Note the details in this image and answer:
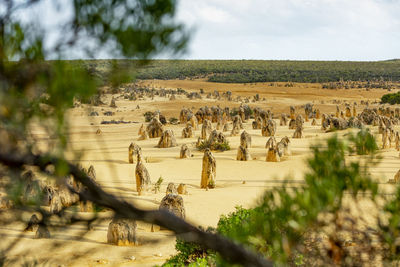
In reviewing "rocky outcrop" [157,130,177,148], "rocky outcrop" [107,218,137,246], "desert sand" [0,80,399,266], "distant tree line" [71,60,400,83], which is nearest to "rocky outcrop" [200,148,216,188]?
"desert sand" [0,80,399,266]

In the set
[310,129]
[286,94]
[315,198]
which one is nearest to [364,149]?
[315,198]

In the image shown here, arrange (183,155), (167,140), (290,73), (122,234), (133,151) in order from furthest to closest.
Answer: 1. (290,73)
2. (167,140)
3. (183,155)
4. (133,151)
5. (122,234)

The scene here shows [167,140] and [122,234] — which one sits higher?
[167,140]

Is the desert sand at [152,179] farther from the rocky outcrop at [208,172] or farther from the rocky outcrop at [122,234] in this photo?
the rocky outcrop at [208,172]

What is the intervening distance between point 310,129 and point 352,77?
134 feet

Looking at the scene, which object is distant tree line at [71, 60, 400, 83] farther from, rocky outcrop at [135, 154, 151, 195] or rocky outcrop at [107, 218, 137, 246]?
rocky outcrop at [107, 218, 137, 246]

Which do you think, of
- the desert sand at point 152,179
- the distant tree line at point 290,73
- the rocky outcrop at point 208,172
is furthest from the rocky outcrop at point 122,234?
the distant tree line at point 290,73

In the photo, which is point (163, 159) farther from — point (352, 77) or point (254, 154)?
point (352, 77)

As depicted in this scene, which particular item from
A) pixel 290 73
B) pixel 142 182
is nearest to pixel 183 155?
pixel 142 182

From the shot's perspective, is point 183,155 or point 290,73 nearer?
point 183,155

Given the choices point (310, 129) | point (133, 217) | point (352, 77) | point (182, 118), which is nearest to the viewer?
point (133, 217)

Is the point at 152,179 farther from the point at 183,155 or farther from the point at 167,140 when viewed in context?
the point at 167,140

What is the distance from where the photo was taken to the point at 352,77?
6041 centimetres

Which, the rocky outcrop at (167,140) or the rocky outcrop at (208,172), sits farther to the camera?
the rocky outcrop at (167,140)
